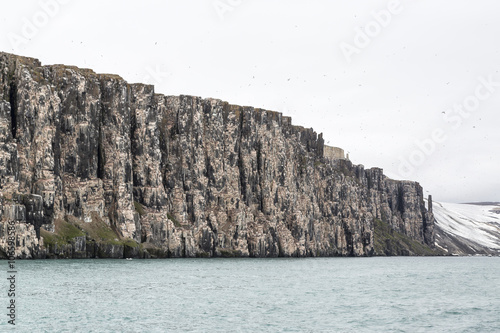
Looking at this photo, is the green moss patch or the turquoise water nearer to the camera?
the turquoise water

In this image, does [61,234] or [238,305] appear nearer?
[238,305]

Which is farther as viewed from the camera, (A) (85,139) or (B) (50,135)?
(A) (85,139)

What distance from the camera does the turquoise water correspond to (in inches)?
2308

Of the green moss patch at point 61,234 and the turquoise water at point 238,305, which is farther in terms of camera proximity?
the green moss patch at point 61,234

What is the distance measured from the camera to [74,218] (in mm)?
183875

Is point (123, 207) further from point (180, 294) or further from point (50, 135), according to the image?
point (180, 294)

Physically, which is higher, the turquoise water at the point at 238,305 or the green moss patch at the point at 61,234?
the green moss patch at the point at 61,234

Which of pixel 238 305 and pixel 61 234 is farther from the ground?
pixel 61 234

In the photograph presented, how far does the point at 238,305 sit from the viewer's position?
72.3 metres

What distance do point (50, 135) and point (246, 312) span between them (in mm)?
128823

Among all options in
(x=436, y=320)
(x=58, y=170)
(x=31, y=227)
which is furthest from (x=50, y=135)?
(x=436, y=320)

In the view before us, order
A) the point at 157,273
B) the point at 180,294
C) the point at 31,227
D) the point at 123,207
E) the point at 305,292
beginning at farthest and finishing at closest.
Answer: the point at 123,207, the point at 31,227, the point at 157,273, the point at 305,292, the point at 180,294

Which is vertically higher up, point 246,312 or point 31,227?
point 31,227

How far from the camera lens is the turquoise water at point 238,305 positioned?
5862 centimetres
